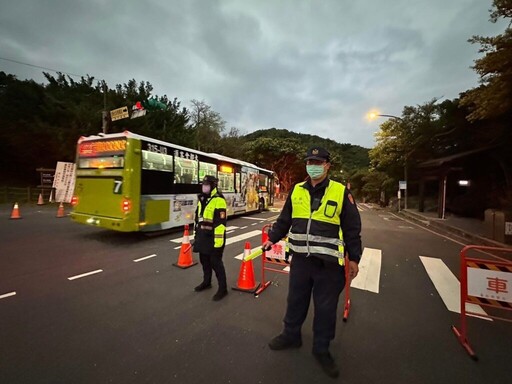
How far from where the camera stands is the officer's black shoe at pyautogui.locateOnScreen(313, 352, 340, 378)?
2.49 meters

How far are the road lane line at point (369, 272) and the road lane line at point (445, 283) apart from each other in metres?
1.07

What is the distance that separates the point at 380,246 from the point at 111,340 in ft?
26.7

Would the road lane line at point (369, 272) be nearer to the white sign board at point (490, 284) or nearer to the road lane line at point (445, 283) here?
the road lane line at point (445, 283)

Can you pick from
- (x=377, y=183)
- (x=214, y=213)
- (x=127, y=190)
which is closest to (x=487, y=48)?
(x=214, y=213)

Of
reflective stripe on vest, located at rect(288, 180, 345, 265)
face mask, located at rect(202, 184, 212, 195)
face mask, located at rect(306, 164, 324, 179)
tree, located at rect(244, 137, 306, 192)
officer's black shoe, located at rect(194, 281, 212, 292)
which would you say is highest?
tree, located at rect(244, 137, 306, 192)

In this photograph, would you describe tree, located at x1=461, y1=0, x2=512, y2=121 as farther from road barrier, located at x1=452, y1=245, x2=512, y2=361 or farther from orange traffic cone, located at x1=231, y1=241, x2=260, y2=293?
orange traffic cone, located at x1=231, y1=241, x2=260, y2=293

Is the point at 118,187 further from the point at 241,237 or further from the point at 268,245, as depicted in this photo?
the point at 268,245

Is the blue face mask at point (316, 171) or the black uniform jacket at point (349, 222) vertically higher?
the blue face mask at point (316, 171)

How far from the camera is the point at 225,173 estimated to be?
1248cm

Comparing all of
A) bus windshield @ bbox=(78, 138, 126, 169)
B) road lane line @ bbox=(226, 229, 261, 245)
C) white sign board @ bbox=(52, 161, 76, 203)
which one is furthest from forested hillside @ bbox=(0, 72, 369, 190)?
road lane line @ bbox=(226, 229, 261, 245)

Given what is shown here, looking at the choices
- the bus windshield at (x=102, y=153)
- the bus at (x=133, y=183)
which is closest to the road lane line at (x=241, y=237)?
the bus at (x=133, y=183)

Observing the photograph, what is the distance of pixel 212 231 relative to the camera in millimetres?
4258

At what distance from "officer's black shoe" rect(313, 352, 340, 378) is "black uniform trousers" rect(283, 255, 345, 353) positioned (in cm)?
5

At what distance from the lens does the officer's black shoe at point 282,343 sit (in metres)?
2.89
